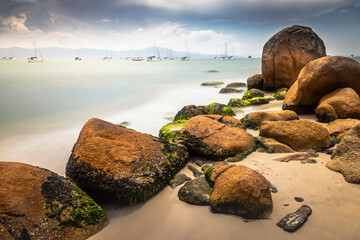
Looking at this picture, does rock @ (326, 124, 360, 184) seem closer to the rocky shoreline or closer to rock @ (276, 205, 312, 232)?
the rocky shoreline

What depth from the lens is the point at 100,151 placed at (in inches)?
149

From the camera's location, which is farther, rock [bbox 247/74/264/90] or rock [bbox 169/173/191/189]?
rock [bbox 247/74/264/90]

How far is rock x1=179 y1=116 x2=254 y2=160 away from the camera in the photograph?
4723mm

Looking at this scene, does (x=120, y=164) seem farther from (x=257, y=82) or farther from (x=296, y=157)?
(x=257, y=82)

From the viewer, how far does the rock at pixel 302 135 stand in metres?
4.68

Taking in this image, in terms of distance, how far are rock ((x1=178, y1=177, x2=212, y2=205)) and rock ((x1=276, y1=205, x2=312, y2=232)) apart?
1064 millimetres

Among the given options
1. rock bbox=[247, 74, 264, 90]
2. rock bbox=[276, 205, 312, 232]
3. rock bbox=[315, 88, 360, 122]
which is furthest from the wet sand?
rock bbox=[247, 74, 264, 90]

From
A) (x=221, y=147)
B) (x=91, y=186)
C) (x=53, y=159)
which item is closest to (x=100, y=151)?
(x=91, y=186)

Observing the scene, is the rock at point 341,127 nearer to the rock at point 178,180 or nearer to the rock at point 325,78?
the rock at point 325,78

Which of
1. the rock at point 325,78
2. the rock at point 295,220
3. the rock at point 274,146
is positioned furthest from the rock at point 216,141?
the rock at point 325,78

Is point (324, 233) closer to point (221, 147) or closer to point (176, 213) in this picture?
point (176, 213)

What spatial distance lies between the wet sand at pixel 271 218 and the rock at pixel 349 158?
11cm

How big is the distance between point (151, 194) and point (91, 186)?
99cm

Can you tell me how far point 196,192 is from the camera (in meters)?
3.47
